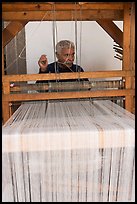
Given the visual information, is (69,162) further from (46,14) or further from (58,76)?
(46,14)

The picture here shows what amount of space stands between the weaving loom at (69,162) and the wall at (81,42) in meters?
1.62

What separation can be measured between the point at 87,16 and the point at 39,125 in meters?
0.61

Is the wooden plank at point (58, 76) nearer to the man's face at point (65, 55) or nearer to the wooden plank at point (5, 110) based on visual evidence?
the wooden plank at point (5, 110)

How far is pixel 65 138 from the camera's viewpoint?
2.96 ft

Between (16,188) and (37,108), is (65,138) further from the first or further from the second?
(37,108)

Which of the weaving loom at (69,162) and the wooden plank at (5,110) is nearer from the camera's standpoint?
the weaving loom at (69,162)

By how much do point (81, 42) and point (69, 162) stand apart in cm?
177

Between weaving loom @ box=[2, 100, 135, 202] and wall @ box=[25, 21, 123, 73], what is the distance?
1619mm

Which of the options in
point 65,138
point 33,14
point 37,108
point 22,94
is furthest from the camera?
point 37,108

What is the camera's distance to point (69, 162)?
3.04 ft

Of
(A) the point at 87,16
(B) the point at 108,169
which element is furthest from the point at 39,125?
(A) the point at 87,16

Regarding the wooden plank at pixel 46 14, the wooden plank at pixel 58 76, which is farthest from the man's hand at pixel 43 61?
the wooden plank at pixel 58 76

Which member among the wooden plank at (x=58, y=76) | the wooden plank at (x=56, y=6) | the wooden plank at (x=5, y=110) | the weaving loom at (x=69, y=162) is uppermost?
the wooden plank at (x=56, y=6)

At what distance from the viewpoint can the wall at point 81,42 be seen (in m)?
2.50
